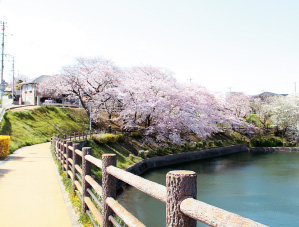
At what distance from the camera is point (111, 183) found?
3.08m

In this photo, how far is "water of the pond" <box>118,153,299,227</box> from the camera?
33.9 feet

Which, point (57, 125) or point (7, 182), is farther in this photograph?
point (57, 125)

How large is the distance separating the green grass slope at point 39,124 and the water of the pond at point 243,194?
30.1ft

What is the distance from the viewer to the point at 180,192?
159cm

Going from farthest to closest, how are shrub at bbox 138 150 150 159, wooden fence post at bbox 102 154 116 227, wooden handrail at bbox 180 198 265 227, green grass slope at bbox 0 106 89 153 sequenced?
green grass slope at bbox 0 106 89 153 → shrub at bbox 138 150 150 159 → wooden fence post at bbox 102 154 116 227 → wooden handrail at bbox 180 198 265 227

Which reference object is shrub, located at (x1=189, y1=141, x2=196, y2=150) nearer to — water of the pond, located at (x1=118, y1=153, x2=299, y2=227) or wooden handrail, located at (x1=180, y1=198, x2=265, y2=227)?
water of the pond, located at (x1=118, y1=153, x2=299, y2=227)

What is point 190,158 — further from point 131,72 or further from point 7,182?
point 7,182

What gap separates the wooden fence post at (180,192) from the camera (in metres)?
1.59

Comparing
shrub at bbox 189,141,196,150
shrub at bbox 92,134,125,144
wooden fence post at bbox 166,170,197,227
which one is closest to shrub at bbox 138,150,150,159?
shrub at bbox 92,134,125,144

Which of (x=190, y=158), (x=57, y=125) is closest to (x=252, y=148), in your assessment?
(x=190, y=158)

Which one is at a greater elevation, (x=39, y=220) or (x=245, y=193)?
(x=39, y=220)

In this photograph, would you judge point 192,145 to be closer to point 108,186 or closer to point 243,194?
point 243,194

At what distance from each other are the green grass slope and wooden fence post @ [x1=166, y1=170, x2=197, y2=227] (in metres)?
16.1

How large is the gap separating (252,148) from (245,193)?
20.3 meters
